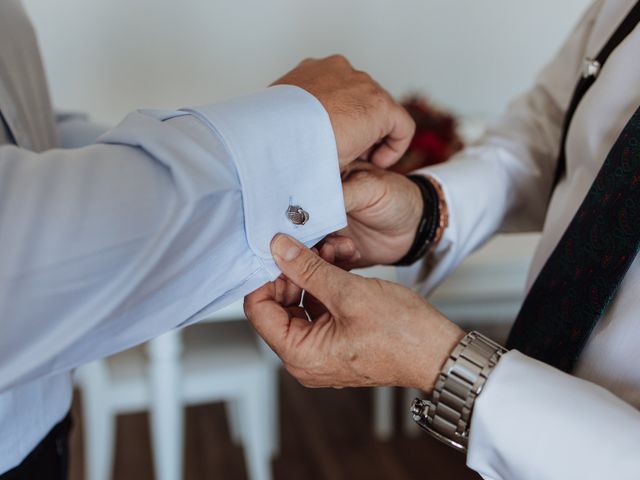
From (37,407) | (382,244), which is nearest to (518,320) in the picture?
(382,244)

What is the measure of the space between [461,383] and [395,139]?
0.29 meters

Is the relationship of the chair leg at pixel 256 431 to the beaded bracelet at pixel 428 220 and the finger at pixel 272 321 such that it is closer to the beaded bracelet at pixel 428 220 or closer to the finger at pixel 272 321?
the beaded bracelet at pixel 428 220

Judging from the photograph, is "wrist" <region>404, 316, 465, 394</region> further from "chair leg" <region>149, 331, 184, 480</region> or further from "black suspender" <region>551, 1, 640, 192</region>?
"chair leg" <region>149, 331, 184, 480</region>

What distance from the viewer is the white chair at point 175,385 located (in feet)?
5.14

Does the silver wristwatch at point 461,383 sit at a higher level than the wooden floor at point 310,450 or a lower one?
higher

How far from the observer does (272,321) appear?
65cm

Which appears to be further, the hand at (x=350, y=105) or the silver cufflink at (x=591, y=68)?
the silver cufflink at (x=591, y=68)

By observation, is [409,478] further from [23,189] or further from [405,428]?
[23,189]

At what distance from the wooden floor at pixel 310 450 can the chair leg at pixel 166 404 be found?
33 centimetres

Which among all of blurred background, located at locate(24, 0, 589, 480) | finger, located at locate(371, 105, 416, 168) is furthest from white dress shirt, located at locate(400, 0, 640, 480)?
blurred background, located at locate(24, 0, 589, 480)

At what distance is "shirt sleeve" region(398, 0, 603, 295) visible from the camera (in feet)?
2.97

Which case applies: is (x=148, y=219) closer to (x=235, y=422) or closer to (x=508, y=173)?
(x=508, y=173)

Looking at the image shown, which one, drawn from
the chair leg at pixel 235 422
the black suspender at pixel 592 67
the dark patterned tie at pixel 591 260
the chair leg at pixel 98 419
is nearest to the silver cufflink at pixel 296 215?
the dark patterned tie at pixel 591 260

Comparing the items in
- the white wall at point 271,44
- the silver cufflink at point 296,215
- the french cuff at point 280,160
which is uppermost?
the french cuff at point 280,160
